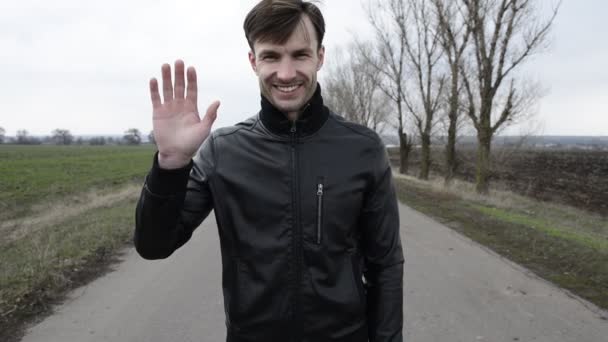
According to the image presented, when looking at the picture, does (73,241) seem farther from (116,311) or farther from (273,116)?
(273,116)

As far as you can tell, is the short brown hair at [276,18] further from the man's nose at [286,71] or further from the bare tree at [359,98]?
the bare tree at [359,98]

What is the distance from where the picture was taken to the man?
5.54 ft

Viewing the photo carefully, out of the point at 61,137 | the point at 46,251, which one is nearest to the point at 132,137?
the point at 61,137

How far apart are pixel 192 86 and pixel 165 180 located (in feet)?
1.09

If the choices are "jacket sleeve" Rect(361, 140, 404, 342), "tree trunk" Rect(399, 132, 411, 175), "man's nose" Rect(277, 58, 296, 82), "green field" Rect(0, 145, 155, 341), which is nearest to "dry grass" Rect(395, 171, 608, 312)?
"jacket sleeve" Rect(361, 140, 404, 342)

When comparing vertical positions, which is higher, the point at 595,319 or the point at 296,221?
the point at 296,221

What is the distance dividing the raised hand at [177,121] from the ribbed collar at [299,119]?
0.91 feet

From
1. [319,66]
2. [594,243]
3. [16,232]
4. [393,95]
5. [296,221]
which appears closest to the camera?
[296,221]

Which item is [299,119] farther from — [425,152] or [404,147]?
[404,147]

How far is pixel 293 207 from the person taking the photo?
1700 mm

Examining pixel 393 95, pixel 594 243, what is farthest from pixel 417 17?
pixel 594 243

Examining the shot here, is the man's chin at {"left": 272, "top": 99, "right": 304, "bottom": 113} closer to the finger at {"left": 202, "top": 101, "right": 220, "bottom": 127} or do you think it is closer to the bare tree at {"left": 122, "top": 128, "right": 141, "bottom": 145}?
the finger at {"left": 202, "top": 101, "right": 220, "bottom": 127}

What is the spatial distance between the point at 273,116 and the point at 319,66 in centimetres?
28

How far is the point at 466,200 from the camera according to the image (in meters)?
14.8
